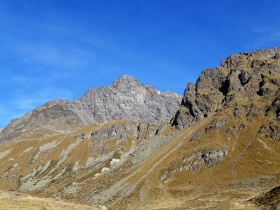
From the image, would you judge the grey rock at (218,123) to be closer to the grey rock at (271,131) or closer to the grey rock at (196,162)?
the grey rock at (271,131)

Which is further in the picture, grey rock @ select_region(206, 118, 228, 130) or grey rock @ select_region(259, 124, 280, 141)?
grey rock @ select_region(206, 118, 228, 130)

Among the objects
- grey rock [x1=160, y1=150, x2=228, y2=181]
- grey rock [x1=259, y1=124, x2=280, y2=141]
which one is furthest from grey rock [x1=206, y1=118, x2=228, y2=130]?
grey rock [x1=160, y1=150, x2=228, y2=181]

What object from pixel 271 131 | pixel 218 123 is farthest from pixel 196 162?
pixel 271 131

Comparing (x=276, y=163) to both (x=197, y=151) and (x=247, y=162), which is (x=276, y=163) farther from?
(x=197, y=151)

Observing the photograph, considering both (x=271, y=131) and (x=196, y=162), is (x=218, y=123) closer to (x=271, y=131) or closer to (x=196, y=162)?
(x=271, y=131)

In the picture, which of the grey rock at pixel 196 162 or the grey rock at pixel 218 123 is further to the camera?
the grey rock at pixel 218 123

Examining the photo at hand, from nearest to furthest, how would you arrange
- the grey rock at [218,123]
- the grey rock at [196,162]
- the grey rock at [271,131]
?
the grey rock at [196,162]
the grey rock at [271,131]
the grey rock at [218,123]

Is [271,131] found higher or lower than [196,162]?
higher

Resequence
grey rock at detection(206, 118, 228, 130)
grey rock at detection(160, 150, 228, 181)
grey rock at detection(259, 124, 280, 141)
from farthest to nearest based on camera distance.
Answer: grey rock at detection(206, 118, 228, 130) → grey rock at detection(259, 124, 280, 141) → grey rock at detection(160, 150, 228, 181)

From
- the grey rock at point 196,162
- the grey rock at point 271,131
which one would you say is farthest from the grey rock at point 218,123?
the grey rock at point 196,162

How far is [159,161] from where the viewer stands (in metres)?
179

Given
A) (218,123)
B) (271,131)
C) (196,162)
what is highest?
(218,123)

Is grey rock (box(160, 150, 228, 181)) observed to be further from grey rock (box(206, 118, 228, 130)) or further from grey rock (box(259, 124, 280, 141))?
grey rock (box(206, 118, 228, 130))

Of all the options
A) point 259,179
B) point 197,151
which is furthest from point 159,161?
point 259,179
